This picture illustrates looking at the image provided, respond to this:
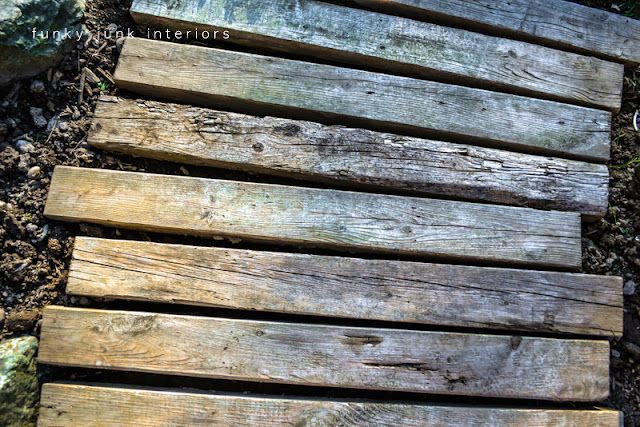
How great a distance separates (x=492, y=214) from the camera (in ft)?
6.66

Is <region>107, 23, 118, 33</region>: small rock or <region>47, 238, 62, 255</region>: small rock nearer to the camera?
<region>47, 238, 62, 255</region>: small rock

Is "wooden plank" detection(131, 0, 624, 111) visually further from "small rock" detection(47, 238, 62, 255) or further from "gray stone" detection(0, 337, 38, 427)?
"gray stone" detection(0, 337, 38, 427)

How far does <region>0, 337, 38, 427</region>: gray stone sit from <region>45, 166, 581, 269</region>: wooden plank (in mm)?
462

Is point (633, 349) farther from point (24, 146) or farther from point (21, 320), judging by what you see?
point (24, 146)

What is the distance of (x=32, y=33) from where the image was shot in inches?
75.3

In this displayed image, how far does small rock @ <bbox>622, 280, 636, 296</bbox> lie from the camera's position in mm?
2156

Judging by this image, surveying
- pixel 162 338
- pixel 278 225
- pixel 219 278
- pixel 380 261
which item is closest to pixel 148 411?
pixel 162 338

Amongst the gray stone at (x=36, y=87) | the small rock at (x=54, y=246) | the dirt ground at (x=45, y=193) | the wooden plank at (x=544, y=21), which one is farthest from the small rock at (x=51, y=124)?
the wooden plank at (x=544, y=21)

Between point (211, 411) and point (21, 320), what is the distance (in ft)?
2.40

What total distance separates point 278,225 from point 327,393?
2.10 feet

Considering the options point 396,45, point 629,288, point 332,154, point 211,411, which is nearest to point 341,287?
point 332,154

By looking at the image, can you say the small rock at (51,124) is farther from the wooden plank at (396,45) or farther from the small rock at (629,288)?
the small rock at (629,288)

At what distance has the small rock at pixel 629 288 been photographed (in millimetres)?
2156

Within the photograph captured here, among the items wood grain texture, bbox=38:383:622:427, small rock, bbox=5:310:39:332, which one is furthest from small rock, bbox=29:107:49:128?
wood grain texture, bbox=38:383:622:427
